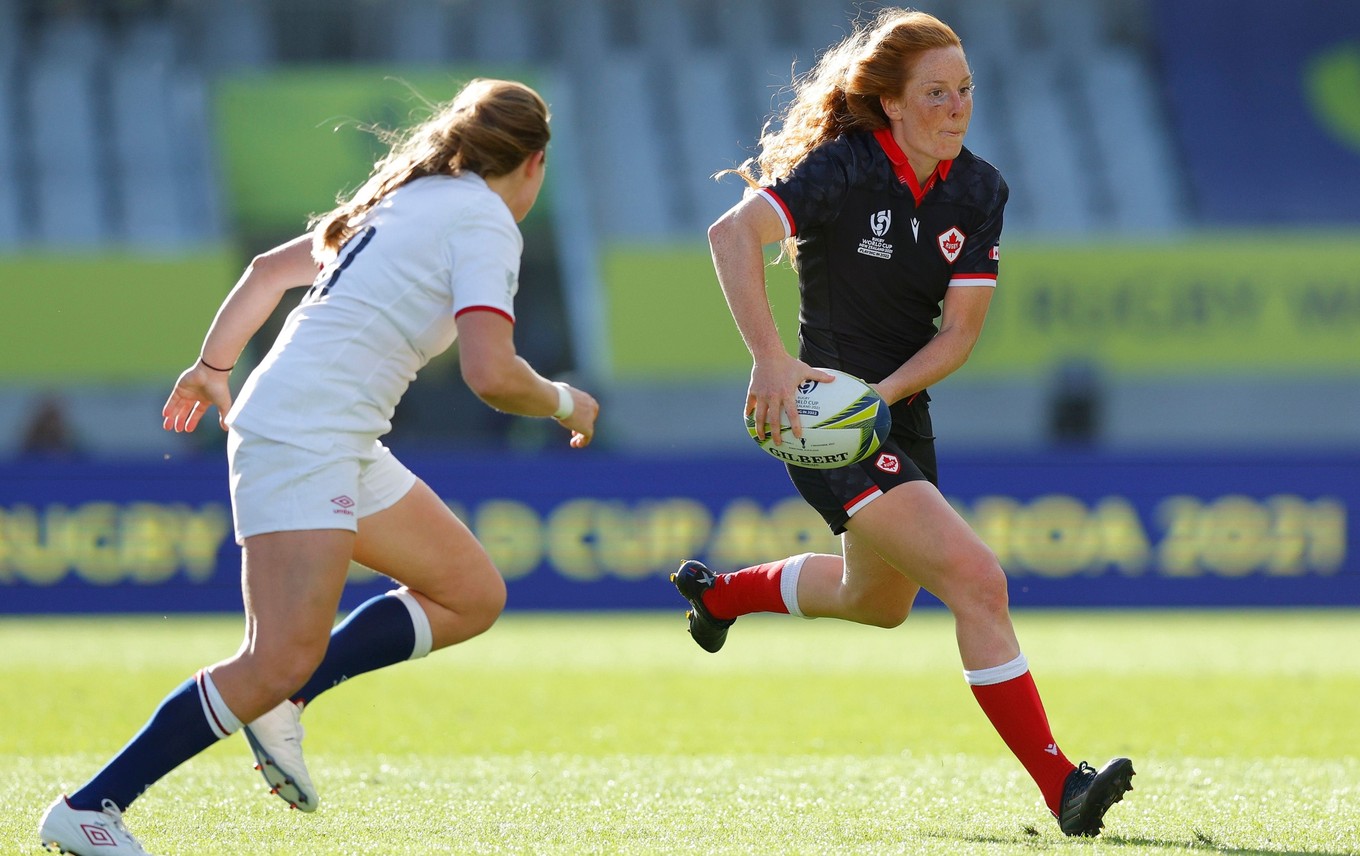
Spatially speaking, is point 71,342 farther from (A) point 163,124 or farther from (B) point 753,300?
(B) point 753,300

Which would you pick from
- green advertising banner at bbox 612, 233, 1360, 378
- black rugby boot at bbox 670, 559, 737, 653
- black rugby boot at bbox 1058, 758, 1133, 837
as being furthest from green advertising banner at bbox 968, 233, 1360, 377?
black rugby boot at bbox 1058, 758, 1133, 837

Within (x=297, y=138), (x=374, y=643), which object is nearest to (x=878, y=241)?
(x=374, y=643)

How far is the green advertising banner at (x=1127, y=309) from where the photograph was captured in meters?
16.9

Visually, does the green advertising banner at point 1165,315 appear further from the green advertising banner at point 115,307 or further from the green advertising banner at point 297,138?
the green advertising banner at point 115,307

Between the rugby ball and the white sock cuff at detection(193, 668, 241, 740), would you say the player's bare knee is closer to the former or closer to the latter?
the rugby ball

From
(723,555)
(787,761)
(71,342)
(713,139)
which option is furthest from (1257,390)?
(787,761)

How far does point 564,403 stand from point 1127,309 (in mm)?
14269

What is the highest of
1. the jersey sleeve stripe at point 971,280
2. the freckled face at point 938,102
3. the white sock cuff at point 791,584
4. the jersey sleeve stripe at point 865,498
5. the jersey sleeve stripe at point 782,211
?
the freckled face at point 938,102

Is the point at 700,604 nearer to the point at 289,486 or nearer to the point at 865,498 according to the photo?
the point at 865,498

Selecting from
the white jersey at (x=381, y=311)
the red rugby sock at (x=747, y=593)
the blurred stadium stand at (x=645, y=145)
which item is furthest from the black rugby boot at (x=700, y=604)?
the blurred stadium stand at (x=645, y=145)

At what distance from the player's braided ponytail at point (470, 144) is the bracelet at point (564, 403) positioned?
524mm

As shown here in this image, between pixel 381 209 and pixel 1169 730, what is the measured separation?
14.4 feet

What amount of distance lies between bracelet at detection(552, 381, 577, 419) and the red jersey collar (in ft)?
4.07

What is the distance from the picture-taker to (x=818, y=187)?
4.41 metres
